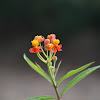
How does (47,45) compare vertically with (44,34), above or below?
below

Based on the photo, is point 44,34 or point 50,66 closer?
point 50,66

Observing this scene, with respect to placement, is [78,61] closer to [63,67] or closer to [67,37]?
[63,67]

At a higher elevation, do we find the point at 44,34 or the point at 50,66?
the point at 44,34

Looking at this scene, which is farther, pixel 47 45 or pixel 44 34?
pixel 44 34

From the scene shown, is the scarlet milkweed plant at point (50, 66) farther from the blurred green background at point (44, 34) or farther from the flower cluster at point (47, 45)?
the blurred green background at point (44, 34)

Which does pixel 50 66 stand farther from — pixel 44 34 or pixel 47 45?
pixel 44 34

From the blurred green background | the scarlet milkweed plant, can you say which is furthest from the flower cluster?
the blurred green background

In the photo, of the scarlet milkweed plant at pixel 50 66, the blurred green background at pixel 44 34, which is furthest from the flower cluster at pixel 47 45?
the blurred green background at pixel 44 34

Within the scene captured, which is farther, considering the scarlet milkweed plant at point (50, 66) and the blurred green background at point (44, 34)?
the blurred green background at point (44, 34)

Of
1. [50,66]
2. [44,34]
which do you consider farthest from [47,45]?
[44,34]
